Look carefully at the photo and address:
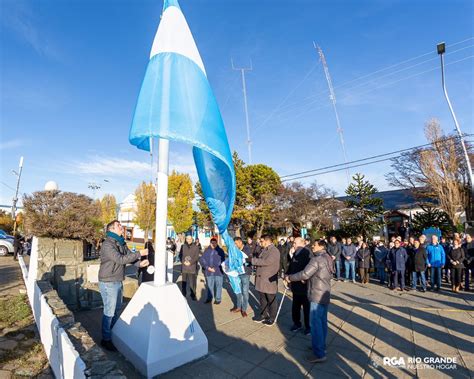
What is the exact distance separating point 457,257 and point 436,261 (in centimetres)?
61

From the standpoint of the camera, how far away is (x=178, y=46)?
486 centimetres

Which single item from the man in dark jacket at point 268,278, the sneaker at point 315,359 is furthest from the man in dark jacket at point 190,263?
the sneaker at point 315,359

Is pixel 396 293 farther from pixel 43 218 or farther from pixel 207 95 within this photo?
pixel 43 218

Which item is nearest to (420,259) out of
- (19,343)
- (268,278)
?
(268,278)

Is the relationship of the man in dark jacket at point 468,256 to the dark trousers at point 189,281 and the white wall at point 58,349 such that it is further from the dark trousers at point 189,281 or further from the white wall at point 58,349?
the white wall at point 58,349

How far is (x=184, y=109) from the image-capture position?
4328 millimetres

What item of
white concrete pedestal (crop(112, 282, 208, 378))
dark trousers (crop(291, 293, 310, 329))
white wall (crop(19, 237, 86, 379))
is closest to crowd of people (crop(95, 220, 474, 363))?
dark trousers (crop(291, 293, 310, 329))

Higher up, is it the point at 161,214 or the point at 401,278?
the point at 161,214

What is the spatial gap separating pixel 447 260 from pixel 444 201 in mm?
17160

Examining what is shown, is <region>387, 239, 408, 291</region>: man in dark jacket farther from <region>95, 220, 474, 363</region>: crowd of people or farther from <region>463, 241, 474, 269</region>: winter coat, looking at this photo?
<region>463, 241, 474, 269</region>: winter coat

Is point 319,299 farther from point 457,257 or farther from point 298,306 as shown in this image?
point 457,257

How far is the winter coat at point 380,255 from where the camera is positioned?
11.4 m

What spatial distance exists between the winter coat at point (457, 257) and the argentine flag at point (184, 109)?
842 centimetres

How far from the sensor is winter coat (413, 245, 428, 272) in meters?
9.41
